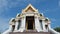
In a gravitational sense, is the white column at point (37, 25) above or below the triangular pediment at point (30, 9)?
below

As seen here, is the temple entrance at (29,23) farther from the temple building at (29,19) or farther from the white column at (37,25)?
the white column at (37,25)

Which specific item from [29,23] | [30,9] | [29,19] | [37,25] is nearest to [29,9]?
[30,9]

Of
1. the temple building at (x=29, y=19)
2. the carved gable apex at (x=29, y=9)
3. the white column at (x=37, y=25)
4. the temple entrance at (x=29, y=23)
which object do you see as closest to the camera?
the white column at (x=37, y=25)

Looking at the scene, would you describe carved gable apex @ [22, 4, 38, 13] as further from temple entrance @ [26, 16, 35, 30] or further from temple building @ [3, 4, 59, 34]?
temple entrance @ [26, 16, 35, 30]

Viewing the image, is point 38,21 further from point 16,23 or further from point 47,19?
point 16,23

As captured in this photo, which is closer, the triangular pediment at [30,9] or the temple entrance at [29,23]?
the triangular pediment at [30,9]

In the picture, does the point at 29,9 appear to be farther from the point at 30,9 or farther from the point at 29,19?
the point at 29,19

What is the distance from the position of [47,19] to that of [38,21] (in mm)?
1107

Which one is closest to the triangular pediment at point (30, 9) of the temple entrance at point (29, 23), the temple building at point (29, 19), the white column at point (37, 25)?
the temple building at point (29, 19)

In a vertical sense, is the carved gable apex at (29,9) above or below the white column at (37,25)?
above

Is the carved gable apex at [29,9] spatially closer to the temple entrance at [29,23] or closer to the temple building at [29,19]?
the temple building at [29,19]

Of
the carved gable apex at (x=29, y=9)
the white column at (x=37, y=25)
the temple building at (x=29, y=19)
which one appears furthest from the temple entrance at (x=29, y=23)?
the white column at (x=37, y=25)

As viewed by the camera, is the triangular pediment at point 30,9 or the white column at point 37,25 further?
the triangular pediment at point 30,9

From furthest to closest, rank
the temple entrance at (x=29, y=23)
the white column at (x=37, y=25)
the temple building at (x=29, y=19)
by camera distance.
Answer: the temple entrance at (x=29, y=23)
the temple building at (x=29, y=19)
the white column at (x=37, y=25)
